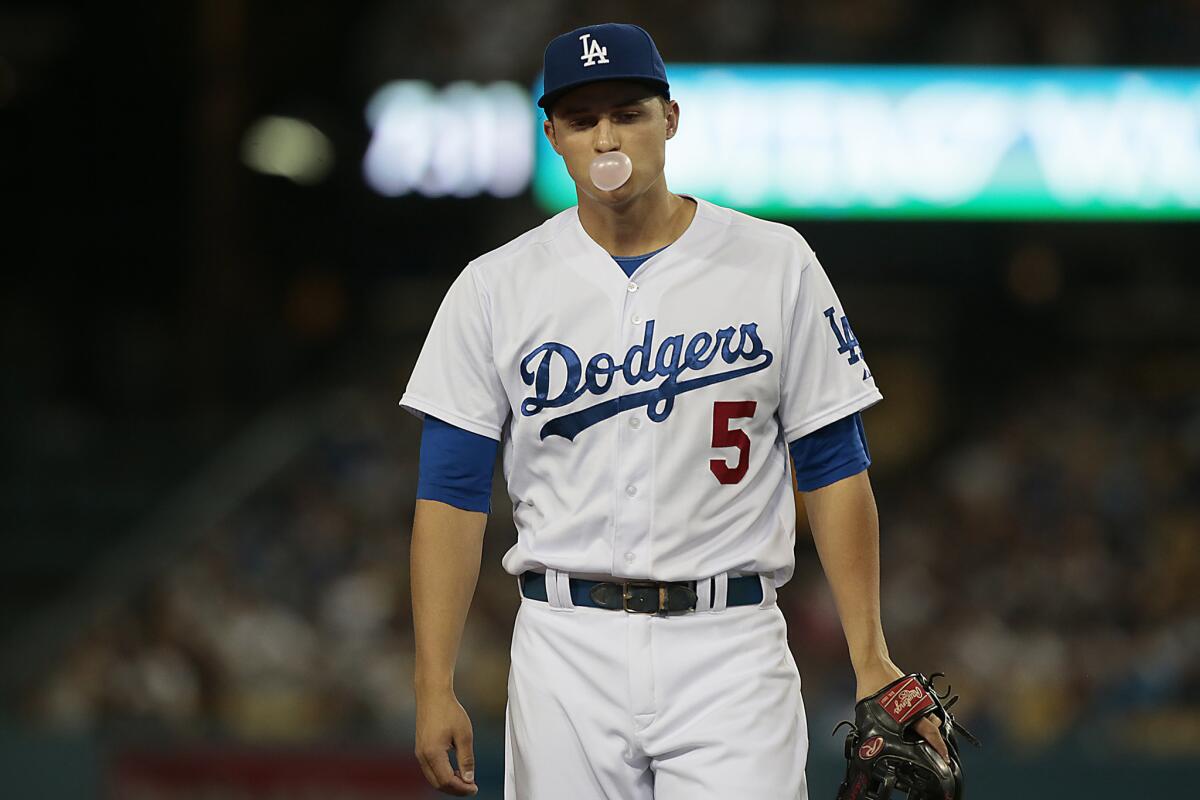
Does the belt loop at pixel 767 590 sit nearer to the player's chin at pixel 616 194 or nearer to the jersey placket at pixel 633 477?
the jersey placket at pixel 633 477

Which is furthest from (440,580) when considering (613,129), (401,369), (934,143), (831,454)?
(401,369)

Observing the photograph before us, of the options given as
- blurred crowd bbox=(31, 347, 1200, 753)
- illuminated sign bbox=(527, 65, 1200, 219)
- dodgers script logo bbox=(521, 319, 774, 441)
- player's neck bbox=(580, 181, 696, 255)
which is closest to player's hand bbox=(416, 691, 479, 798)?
dodgers script logo bbox=(521, 319, 774, 441)

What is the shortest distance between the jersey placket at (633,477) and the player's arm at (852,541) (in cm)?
26

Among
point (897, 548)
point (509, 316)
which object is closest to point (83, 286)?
point (897, 548)

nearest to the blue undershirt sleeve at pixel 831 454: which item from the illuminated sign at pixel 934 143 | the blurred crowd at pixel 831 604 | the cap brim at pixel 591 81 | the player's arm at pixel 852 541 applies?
the player's arm at pixel 852 541

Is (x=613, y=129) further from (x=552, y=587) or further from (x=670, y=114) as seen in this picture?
(x=552, y=587)

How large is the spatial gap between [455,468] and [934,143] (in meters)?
6.95

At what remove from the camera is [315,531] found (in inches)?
317

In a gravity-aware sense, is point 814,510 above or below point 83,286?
below

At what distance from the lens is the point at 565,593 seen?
2.48 metres

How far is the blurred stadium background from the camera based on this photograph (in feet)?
22.7

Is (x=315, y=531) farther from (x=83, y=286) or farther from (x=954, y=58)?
(x=83, y=286)

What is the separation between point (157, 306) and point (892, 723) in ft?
37.7

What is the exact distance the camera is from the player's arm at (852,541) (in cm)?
243
